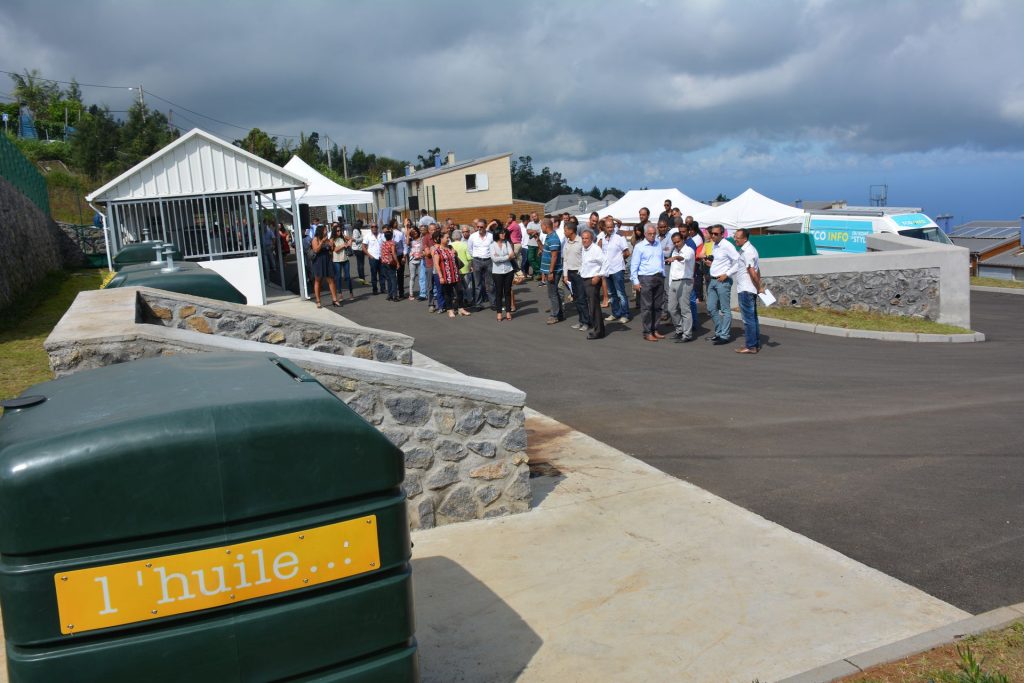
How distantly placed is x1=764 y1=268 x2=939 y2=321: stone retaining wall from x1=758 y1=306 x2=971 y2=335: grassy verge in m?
0.19

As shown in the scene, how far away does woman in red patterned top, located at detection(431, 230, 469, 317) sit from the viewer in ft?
57.9

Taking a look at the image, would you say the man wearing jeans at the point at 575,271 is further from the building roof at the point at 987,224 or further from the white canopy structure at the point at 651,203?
the building roof at the point at 987,224

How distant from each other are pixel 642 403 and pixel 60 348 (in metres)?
6.31

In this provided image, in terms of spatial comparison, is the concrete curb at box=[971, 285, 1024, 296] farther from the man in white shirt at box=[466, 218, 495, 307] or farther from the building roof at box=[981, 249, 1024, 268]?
the man in white shirt at box=[466, 218, 495, 307]

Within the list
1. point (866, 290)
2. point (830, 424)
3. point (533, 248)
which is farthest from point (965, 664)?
point (533, 248)

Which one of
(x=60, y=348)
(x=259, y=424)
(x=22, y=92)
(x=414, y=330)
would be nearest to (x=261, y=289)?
(x=414, y=330)

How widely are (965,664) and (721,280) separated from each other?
10.3 metres

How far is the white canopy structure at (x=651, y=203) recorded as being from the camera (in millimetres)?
27328

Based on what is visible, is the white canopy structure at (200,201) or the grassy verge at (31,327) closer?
the grassy verge at (31,327)

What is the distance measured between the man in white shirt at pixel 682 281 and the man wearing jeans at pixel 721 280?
0.39 m

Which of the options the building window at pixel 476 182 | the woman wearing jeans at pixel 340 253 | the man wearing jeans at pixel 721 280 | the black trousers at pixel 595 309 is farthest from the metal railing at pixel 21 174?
the building window at pixel 476 182

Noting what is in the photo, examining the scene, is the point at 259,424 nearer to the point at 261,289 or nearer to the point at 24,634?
the point at 24,634

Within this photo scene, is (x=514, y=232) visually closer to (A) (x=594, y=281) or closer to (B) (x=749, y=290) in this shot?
(A) (x=594, y=281)

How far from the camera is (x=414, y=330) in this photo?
16.3 m
